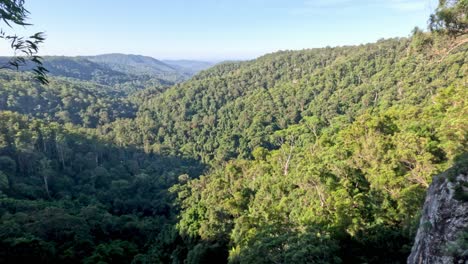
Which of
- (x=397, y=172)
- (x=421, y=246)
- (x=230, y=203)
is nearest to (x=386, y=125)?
(x=397, y=172)

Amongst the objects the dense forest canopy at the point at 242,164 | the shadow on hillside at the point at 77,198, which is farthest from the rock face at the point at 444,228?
the shadow on hillside at the point at 77,198

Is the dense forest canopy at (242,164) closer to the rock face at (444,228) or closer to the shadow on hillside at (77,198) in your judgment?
the shadow on hillside at (77,198)

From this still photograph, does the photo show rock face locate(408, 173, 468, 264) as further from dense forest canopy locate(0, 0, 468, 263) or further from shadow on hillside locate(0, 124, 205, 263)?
shadow on hillside locate(0, 124, 205, 263)

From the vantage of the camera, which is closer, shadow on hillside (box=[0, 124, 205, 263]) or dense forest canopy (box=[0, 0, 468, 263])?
dense forest canopy (box=[0, 0, 468, 263])

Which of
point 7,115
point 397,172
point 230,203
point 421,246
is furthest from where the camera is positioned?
point 7,115

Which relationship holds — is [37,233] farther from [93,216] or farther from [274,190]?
[274,190]

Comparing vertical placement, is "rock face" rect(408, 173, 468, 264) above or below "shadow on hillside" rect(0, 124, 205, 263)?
above

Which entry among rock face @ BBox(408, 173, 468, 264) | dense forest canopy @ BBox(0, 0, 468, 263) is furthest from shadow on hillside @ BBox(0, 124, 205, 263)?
rock face @ BBox(408, 173, 468, 264)
